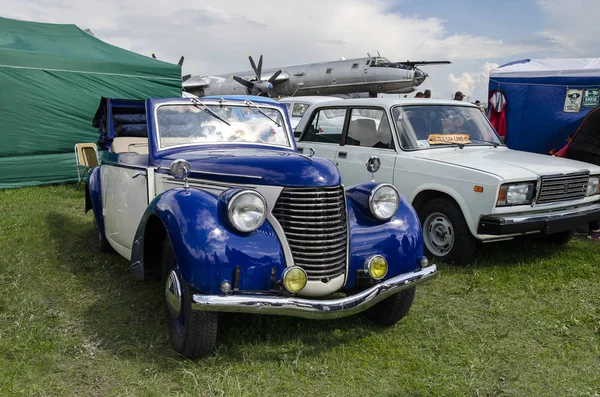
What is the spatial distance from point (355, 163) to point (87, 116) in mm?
7620

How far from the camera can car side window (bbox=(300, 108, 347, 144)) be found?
630cm

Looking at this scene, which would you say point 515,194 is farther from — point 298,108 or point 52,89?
point 52,89

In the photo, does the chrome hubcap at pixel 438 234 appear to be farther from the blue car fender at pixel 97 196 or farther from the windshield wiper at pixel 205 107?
the blue car fender at pixel 97 196

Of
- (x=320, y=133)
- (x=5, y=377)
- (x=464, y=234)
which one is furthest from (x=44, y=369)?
(x=320, y=133)

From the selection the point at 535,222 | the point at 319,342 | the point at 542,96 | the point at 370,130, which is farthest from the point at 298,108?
the point at 319,342

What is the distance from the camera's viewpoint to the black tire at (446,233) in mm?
4838

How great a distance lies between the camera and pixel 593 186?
5344mm

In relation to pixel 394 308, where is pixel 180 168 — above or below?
above

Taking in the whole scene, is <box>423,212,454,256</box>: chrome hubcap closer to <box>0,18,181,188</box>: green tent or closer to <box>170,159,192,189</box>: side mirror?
<box>170,159,192,189</box>: side mirror

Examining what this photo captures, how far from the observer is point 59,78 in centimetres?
1046

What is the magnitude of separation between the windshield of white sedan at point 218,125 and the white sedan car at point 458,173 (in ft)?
1.77

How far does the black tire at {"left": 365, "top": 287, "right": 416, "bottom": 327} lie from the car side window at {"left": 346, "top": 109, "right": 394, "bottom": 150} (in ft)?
7.95

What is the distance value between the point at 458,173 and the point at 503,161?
593 mm

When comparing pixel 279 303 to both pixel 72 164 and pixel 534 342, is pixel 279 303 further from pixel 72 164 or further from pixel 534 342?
pixel 72 164
